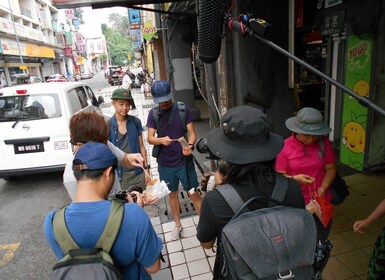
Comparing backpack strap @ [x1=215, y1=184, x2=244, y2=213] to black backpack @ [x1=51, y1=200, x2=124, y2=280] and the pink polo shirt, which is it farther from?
the pink polo shirt

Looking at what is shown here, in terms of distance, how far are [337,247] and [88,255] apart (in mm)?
2856

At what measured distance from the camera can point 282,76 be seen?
3.77m

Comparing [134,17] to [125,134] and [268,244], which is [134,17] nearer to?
[125,134]

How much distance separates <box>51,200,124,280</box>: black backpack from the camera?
1.30 metres

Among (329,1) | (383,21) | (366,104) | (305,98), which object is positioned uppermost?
(329,1)

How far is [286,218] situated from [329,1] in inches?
177

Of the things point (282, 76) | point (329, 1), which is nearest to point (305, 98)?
point (329, 1)

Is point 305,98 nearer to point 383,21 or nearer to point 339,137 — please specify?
point 339,137

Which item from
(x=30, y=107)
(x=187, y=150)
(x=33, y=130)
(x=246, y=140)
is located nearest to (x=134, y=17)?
(x=30, y=107)

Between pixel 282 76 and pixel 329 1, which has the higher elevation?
pixel 329 1

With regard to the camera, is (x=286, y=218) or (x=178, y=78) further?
(x=178, y=78)

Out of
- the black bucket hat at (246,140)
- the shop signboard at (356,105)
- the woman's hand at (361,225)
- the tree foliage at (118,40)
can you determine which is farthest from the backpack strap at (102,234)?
the tree foliage at (118,40)

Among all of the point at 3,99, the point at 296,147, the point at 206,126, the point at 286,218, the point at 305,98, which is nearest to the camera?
the point at 286,218

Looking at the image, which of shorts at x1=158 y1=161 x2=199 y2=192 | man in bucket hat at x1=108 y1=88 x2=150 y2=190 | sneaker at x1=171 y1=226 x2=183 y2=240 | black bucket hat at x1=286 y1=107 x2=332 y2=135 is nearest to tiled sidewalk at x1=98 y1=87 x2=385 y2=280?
sneaker at x1=171 y1=226 x2=183 y2=240
